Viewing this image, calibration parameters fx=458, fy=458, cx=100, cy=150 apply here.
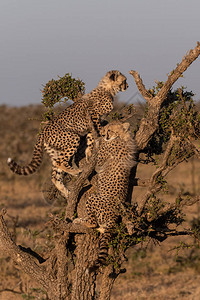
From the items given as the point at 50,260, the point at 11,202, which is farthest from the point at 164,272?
the point at 11,202

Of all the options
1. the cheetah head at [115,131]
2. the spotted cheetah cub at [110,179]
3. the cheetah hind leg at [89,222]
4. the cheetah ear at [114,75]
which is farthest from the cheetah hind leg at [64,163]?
the cheetah ear at [114,75]

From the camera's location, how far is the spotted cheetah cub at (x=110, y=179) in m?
4.77

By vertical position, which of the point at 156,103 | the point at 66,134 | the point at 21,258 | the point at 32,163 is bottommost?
the point at 21,258

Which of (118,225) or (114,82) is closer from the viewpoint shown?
(118,225)

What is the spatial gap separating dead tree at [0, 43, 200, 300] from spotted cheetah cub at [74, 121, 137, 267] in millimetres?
109

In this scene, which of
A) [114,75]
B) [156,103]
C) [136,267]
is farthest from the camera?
[136,267]

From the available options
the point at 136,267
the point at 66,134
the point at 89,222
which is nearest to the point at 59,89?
the point at 66,134

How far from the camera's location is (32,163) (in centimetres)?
535

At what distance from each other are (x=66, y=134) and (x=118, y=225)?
1286 mm

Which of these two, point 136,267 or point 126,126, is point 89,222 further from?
point 136,267

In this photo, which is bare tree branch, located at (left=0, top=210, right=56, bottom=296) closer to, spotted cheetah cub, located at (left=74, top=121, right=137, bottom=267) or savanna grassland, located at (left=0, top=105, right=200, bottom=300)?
savanna grassland, located at (left=0, top=105, right=200, bottom=300)

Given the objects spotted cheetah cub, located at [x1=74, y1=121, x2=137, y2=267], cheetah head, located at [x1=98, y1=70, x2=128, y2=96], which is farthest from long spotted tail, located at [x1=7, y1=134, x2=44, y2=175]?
cheetah head, located at [x1=98, y1=70, x2=128, y2=96]

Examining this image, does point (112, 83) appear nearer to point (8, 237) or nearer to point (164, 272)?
point (8, 237)

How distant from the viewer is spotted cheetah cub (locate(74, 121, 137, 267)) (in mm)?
4770
